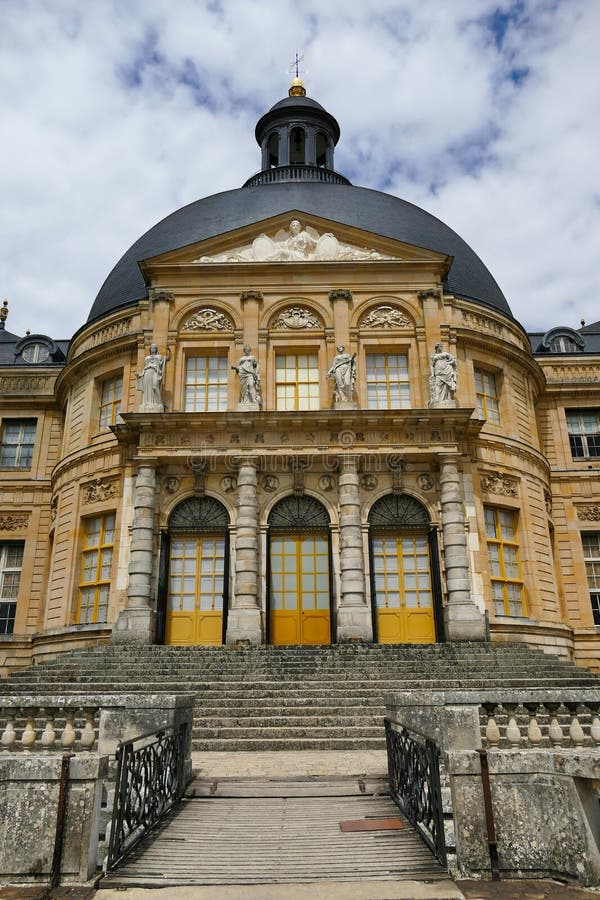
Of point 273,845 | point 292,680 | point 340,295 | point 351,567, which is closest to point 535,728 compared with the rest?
point 273,845

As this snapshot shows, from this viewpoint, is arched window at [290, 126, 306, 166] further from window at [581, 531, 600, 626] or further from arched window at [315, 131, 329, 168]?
window at [581, 531, 600, 626]

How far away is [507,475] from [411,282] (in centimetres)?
625

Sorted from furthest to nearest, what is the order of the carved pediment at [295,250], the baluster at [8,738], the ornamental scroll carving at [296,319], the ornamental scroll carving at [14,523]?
the ornamental scroll carving at [14,523] → the carved pediment at [295,250] → the ornamental scroll carving at [296,319] → the baluster at [8,738]

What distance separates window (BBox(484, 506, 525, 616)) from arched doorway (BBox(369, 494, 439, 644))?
208 centimetres

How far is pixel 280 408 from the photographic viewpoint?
20359 millimetres

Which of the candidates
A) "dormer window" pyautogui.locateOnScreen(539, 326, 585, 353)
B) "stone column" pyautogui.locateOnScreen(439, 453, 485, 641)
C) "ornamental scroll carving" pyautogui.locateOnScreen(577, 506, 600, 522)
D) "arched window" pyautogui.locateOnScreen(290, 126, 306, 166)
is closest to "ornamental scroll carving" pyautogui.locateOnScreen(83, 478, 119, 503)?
"stone column" pyautogui.locateOnScreen(439, 453, 485, 641)

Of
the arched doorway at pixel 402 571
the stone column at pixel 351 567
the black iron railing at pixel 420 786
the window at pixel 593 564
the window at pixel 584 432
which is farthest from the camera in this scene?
the window at pixel 584 432

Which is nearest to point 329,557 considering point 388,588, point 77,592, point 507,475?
point 388,588

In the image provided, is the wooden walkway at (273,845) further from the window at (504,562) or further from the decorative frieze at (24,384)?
the decorative frieze at (24,384)

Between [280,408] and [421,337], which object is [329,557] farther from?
[421,337]

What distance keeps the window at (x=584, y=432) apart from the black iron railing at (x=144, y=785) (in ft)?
66.4

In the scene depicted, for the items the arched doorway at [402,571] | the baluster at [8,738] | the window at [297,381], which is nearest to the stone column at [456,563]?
the arched doorway at [402,571]

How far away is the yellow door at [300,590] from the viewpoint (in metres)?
18.3

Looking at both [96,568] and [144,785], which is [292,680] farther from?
[96,568]
